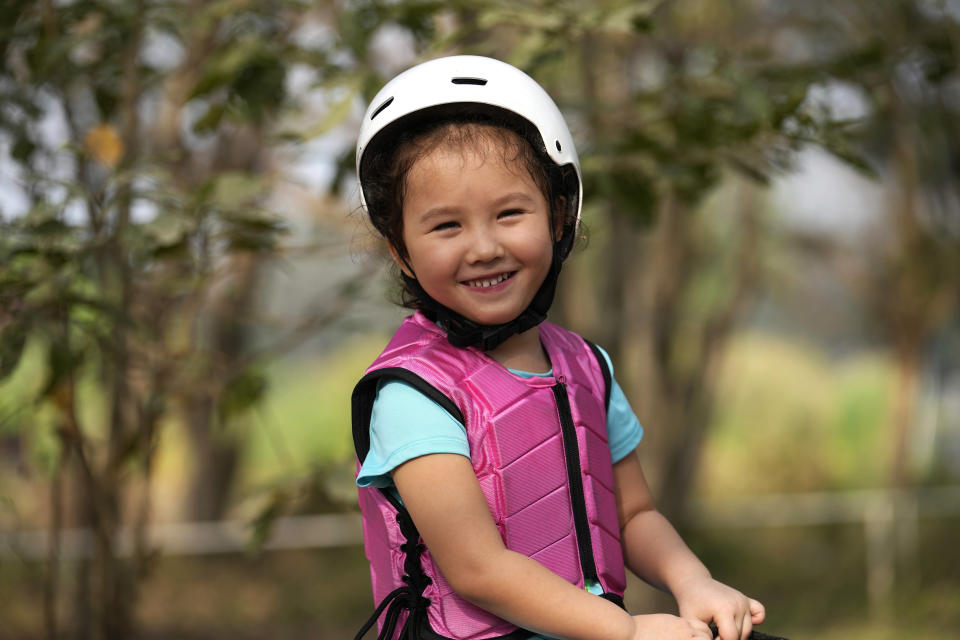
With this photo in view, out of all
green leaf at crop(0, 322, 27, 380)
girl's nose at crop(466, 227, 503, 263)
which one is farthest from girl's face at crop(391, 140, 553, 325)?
green leaf at crop(0, 322, 27, 380)

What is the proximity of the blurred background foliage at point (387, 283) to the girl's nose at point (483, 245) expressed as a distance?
1.27 ft

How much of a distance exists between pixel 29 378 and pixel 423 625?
2953 mm

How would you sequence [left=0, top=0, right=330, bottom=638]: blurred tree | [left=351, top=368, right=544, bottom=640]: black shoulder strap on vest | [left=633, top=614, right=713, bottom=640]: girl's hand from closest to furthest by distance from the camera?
[left=633, top=614, right=713, bottom=640]: girl's hand, [left=351, top=368, right=544, bottom=640]: black shoulder strap on vest, [left=0, top=0, right=330, bottom=638]: blurred tree

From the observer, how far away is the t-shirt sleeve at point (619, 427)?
5.49 ft

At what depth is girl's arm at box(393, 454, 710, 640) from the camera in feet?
4.39

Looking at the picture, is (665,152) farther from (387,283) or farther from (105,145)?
(105,145)

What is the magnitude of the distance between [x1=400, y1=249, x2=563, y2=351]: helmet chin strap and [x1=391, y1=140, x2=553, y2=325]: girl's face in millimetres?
14

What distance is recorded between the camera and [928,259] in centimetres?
714

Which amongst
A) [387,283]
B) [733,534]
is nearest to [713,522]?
[733,534]

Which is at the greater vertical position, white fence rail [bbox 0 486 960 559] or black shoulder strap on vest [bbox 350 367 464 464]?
black shoulder strap on vest [bbox 350 367 464 464]

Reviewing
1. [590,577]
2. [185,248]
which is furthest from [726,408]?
[590,577]

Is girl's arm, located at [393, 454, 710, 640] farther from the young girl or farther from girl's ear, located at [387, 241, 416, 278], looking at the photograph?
girl's ear, located at [387, 241, 416, 278]

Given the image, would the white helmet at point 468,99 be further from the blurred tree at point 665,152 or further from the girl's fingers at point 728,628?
the blurred tree at point 665,152

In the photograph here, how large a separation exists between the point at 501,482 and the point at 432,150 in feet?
1.60
